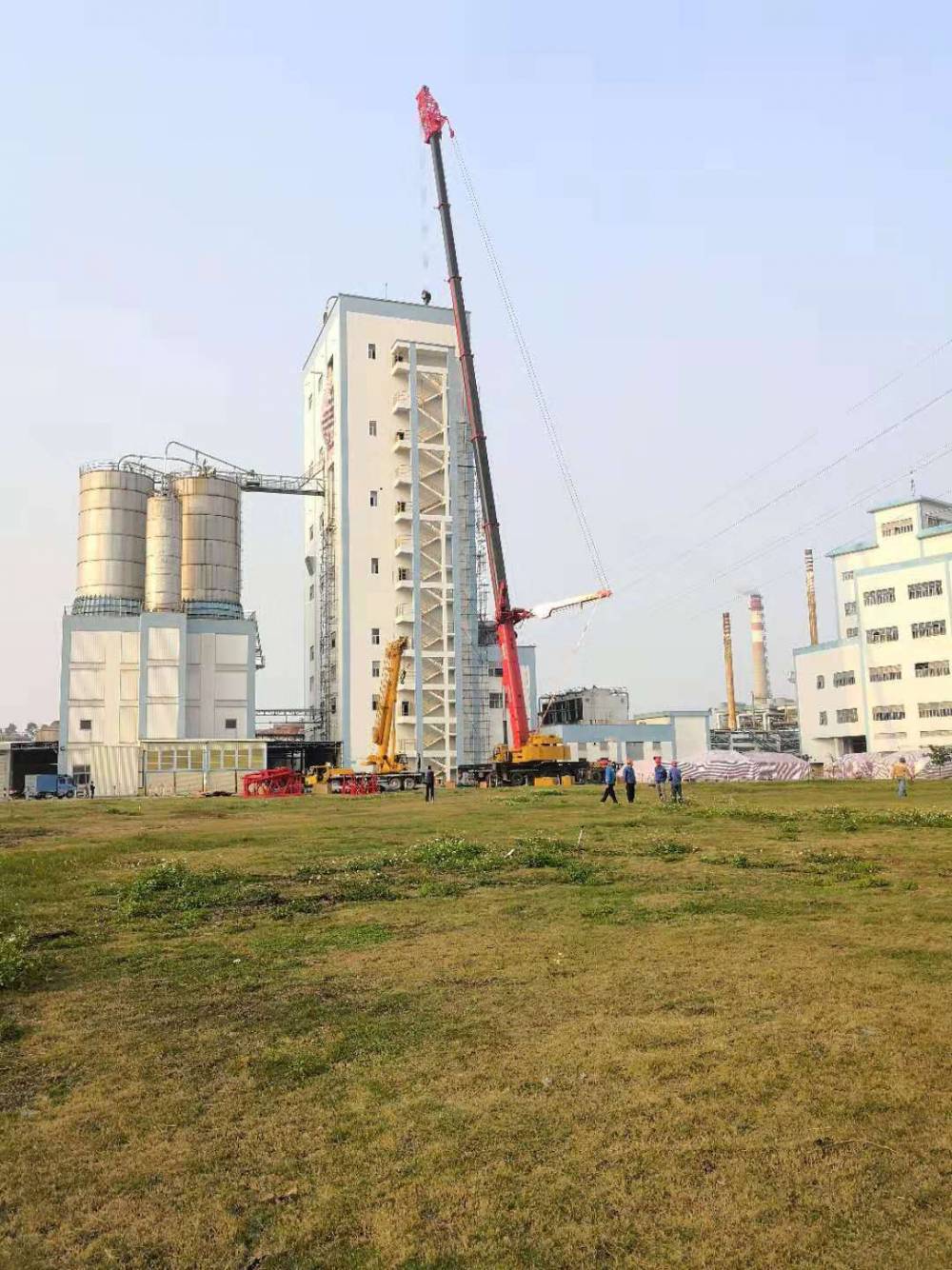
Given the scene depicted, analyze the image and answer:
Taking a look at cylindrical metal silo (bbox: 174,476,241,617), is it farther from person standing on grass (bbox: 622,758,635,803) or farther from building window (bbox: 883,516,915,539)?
building window (bbox: 883,516,915,539)

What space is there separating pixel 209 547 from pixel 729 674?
68.2 m

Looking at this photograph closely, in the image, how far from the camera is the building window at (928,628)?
81.2 metres

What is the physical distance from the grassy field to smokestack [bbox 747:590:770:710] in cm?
11741

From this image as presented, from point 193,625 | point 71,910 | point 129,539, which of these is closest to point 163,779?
point 193,625

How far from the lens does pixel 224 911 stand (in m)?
15.1

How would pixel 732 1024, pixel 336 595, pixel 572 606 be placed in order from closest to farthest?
pixel 732 1024, pixel 572 606, pixel 336 595

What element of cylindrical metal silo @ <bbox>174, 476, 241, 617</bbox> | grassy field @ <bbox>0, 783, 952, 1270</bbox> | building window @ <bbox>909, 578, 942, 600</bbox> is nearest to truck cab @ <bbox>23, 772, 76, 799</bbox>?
cylindrical metal silo @ <bbox>174, 476, 241, 617</bbox>

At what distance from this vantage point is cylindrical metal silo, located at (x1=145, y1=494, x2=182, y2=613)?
8194 cm

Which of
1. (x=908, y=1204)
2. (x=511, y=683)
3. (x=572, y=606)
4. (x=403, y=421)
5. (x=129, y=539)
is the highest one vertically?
(x=403, y=421)

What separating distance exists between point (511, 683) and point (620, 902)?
44.6 m

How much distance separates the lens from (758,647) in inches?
5231

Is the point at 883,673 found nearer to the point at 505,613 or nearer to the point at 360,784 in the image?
the point at 505,613

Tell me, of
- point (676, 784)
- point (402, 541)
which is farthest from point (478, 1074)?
point (402, 541)

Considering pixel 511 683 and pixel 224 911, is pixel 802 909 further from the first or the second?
pixel 511 683
